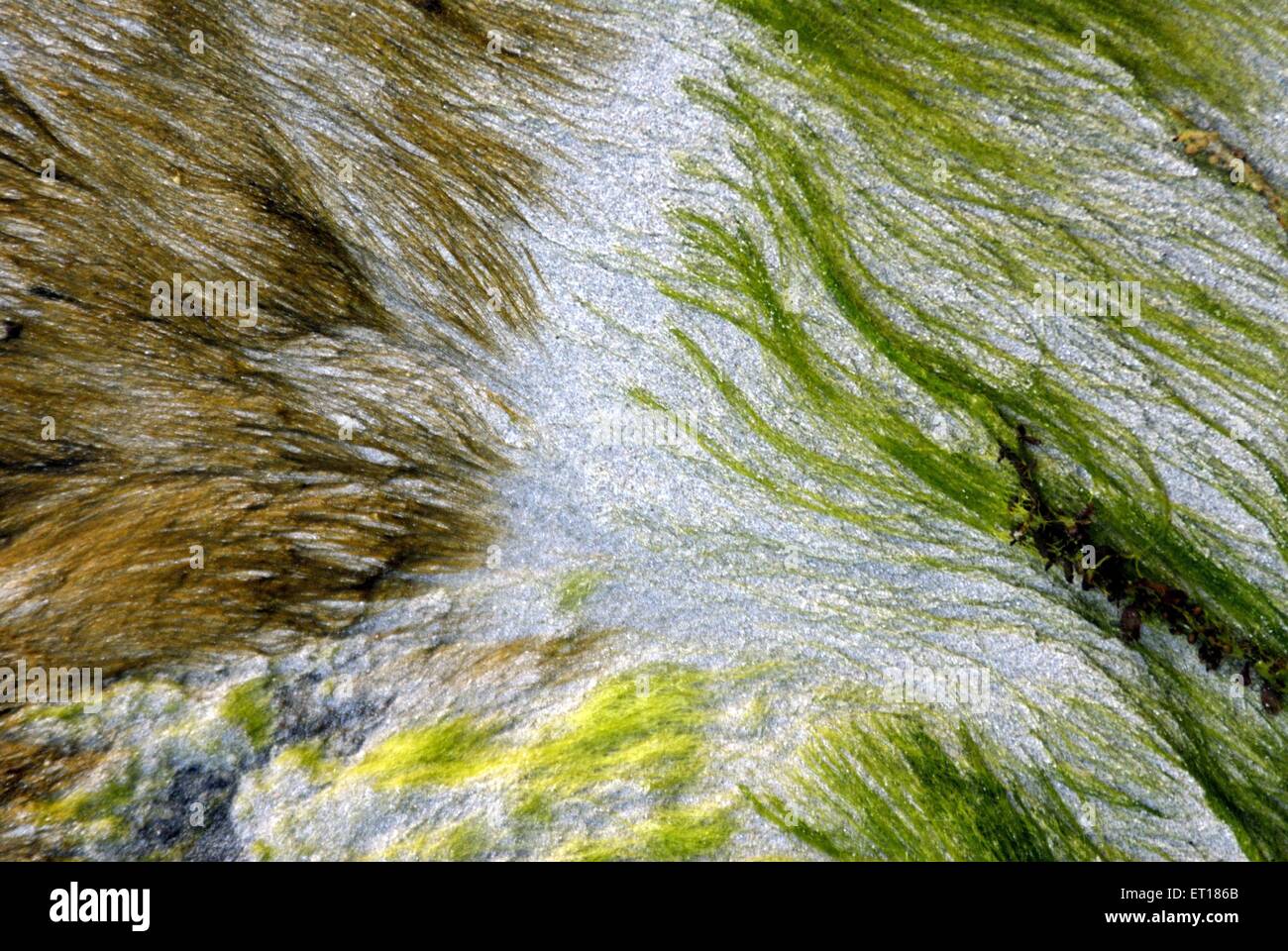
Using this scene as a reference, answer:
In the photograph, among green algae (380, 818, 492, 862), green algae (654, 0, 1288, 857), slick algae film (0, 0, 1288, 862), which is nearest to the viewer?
green algae (380, 818, 492, 862)

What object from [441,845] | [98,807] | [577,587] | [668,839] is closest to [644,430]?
[577,587]

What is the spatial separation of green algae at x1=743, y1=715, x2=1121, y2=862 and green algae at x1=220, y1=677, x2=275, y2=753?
9.96 feet

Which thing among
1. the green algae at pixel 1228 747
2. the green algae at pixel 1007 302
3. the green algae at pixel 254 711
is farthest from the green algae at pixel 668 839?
the green algae at pixel 1228 747

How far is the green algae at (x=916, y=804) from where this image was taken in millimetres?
5344

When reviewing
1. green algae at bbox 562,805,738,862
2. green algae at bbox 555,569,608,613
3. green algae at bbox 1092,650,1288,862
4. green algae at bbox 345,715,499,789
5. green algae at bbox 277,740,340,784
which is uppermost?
green algae at bbox 1092,650,1288,862

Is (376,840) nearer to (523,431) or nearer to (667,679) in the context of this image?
(667,679)

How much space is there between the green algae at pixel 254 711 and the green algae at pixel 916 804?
303 cm

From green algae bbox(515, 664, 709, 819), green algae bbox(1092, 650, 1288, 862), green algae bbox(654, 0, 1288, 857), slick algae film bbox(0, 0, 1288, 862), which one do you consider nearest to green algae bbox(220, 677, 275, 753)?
slick algae film bbox(0, 0, 1288, 862)

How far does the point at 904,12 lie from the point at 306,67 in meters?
4.22

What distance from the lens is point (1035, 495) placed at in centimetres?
599

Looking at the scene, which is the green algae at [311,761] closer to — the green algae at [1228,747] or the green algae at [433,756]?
the green algae at [433,756]

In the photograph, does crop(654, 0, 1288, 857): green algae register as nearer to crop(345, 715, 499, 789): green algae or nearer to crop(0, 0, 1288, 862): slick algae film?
crop(0, 0, 1288, 862): slick algae film

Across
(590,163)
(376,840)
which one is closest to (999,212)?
(590,163)

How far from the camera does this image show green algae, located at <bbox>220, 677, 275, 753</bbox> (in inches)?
210
